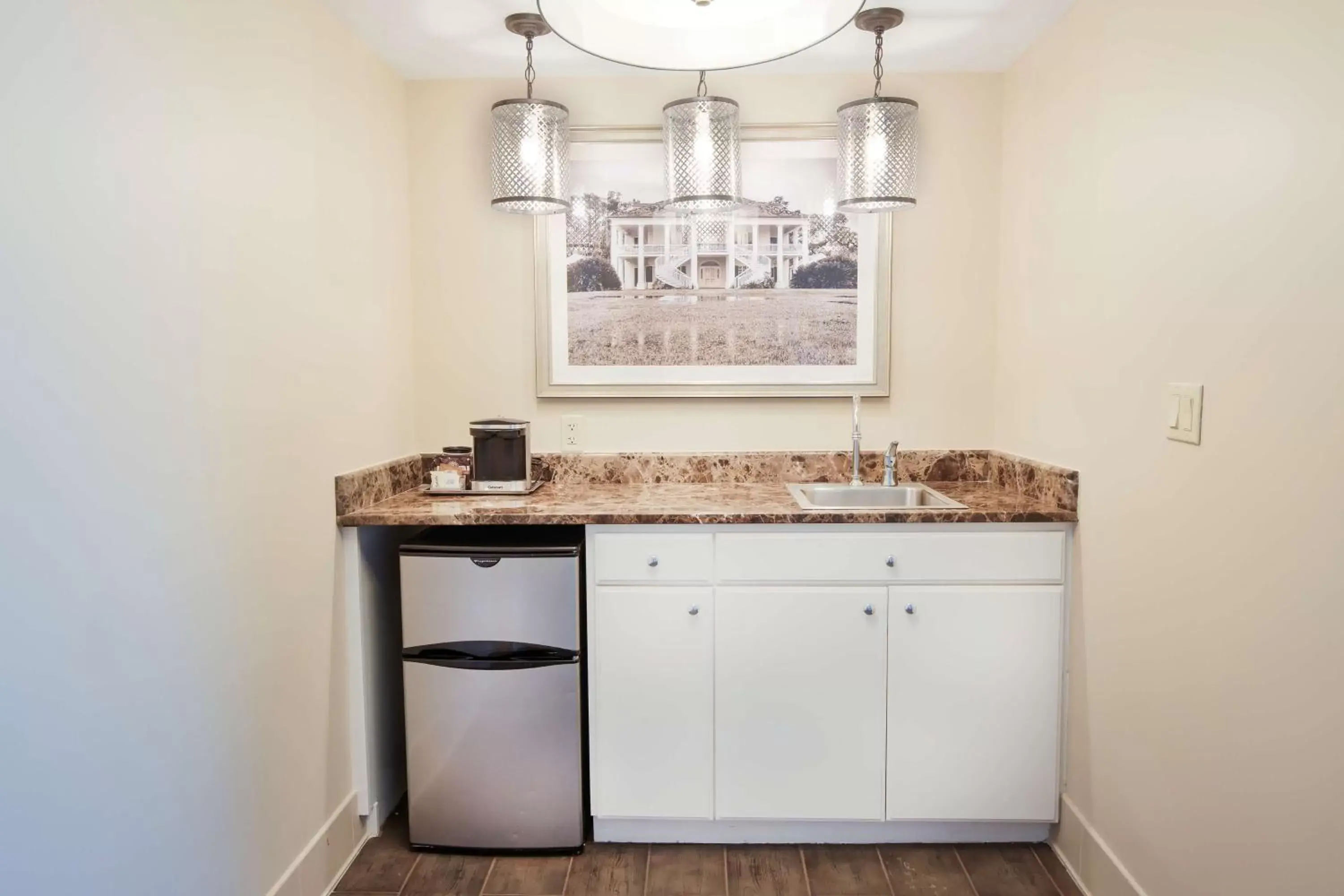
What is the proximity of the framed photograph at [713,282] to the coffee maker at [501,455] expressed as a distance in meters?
0.27

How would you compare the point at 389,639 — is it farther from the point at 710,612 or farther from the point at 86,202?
the point at 86,202

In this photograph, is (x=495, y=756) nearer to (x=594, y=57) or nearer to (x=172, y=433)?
(x=172, y=433)

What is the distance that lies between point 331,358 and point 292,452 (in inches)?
11.9

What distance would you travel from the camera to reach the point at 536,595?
1956mm

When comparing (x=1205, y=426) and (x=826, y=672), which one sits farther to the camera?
(x=826, y=672)

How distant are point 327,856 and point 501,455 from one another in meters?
1.11

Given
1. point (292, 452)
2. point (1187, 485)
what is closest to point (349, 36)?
point (292, 452)

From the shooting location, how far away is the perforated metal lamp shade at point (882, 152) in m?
2.18

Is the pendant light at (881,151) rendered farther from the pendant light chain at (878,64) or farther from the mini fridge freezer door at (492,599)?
the mini fridge freezer door at (492,599)

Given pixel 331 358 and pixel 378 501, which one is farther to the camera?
pixel 378 501

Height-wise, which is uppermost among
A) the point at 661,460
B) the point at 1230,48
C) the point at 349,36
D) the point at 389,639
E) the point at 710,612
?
the point at 349,36

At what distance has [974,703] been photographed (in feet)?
6.53

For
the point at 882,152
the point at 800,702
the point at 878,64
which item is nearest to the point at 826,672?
the point at 800,702

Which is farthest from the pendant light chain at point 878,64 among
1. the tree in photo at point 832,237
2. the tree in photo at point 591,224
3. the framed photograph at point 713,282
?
the tree in photo at point 591,224
